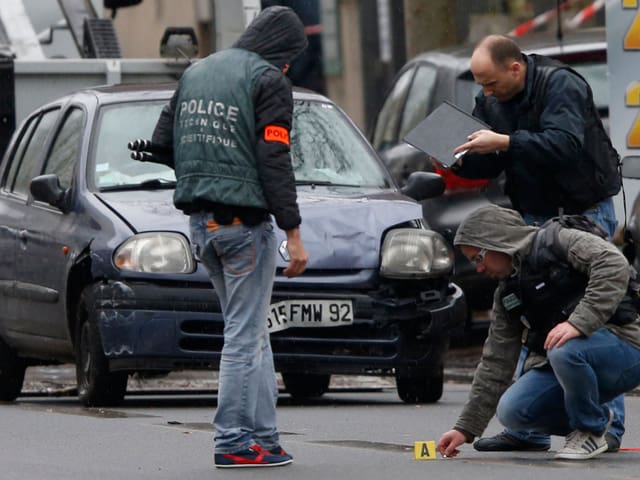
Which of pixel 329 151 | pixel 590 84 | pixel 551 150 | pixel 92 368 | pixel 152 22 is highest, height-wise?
pixel 551 150

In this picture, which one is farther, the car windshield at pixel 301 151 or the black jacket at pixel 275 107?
the car windshield at pixel 301 151

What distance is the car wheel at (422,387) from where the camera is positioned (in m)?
10.2

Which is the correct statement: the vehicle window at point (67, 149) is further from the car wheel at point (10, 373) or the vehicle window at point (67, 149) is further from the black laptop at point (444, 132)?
the black laptop at point (444, 132)

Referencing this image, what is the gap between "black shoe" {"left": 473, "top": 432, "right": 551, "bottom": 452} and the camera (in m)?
7.68

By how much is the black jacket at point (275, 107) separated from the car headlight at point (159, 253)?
7.34 ft

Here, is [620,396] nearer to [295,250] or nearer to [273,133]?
[295,250]

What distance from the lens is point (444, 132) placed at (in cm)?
760

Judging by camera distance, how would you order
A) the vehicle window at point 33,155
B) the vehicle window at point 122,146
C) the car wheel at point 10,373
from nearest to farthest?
the vehicle window at point 122,146
the car wheel at point 10,373
the vehicle window at point 33,155

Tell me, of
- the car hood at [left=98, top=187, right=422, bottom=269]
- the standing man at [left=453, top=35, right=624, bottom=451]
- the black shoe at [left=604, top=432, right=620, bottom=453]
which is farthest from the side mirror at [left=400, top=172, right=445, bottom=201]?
the black shoe at [left=604, top=432, right=620, bottom=453]

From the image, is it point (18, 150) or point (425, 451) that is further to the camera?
point (18, 150)

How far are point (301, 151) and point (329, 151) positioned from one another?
17 centimetres

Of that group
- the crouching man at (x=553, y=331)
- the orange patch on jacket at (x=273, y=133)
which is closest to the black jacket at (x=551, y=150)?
the crouching man at (x=553, y=331)

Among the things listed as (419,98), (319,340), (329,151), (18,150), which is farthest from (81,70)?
(319,340)

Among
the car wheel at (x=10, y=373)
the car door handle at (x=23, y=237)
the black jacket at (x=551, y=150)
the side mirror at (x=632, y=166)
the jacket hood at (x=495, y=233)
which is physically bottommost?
the car wheel at (x=10, y=373)
